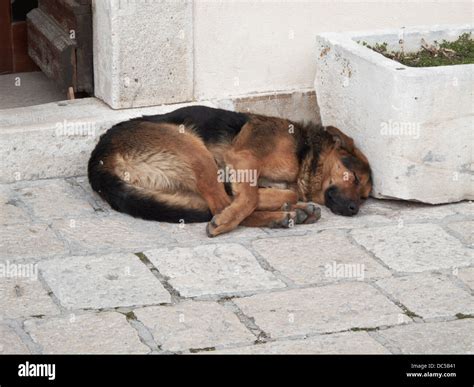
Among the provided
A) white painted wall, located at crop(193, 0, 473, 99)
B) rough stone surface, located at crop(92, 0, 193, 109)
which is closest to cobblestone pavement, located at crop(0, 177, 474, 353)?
rough stone surface, located at crop(92, 0, 193, 109)

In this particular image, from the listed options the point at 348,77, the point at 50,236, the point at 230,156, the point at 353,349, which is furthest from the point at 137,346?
the point at 348,77

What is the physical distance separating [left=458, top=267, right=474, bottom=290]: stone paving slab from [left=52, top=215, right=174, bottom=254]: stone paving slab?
65.3 inches

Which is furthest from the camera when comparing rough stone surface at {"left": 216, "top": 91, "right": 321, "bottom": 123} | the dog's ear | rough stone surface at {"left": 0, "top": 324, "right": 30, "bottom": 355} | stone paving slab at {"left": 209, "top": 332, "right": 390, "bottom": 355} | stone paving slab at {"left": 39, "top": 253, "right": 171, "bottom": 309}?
rough stone surface at {"left": 216, "top": 91, "right": 321, "bottom": 123}

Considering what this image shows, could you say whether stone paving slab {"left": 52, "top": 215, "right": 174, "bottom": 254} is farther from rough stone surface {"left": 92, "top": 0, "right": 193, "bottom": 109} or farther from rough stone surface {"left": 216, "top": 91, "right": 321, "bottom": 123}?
rough stone surface {"left": 216, "top": 91, "right": 321, "bottom": 123}

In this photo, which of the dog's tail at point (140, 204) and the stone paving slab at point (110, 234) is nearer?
the stone paving slab at point (110, 234)

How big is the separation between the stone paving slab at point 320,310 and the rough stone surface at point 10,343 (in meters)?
1.12

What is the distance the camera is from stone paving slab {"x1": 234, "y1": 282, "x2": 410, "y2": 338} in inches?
189

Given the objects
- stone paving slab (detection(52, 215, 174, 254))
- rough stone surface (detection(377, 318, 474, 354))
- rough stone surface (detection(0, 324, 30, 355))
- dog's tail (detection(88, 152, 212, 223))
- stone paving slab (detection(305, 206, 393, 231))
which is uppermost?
dog's tail (detection(88, 152, 212, 223))

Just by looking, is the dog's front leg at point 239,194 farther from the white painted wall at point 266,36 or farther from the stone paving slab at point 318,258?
the white painted wall at point 266,36

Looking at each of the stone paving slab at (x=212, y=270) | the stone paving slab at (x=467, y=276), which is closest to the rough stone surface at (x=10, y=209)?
the stone paving slab at (x=212, y=270)

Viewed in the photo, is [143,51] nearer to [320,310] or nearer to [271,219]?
[271,219]

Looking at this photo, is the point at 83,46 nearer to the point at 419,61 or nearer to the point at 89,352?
the point at 419,61

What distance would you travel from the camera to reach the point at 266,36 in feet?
22.8

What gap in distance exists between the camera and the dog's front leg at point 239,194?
5.80 meters
